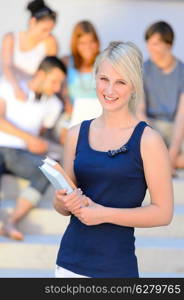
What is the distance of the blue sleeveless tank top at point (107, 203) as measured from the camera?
7.57 ft

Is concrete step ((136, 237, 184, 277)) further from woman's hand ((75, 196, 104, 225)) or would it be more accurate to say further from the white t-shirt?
woman's hand ((75, 196, 104, 225))

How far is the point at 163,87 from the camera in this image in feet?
17.0

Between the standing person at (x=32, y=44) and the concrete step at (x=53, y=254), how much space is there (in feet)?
4.51

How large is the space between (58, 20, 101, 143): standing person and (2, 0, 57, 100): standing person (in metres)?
0.20

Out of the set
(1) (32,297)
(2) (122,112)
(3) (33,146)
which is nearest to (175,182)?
(3) (33,146)

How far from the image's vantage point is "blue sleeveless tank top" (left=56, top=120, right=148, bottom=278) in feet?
7.57

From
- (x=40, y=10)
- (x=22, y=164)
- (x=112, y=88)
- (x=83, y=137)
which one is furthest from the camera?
(x=40, y=10)

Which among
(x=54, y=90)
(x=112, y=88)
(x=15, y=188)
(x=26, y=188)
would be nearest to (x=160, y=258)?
(x=26, y=188)

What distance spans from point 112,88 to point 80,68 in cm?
293

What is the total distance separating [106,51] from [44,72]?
2677mm

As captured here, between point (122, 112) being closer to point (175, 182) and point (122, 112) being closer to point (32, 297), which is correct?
point (32, 297)

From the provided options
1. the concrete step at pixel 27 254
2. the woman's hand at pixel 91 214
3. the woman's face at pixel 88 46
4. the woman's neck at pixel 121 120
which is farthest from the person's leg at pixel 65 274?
the woman's face at pixel 88 46

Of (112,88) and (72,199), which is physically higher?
(112,88)

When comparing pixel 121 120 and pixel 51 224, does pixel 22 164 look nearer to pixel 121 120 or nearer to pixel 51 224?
pixel 51 224
